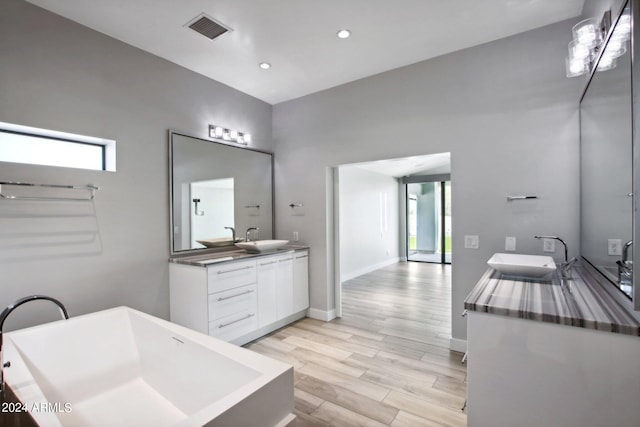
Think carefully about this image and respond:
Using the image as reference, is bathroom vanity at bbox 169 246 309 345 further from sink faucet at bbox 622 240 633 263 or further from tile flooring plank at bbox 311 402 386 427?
sink faucet at bbox 622 240 633 263

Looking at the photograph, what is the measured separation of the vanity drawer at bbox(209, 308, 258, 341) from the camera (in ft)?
9.34

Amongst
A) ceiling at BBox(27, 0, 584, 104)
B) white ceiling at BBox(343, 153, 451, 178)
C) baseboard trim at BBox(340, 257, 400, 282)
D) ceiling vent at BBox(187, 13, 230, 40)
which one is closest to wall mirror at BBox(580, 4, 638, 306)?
ceiling at BBox(27, 0, 584, 104)

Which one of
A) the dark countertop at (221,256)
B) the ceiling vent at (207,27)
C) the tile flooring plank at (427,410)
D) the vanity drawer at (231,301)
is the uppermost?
the ceiling vent at (207,27)

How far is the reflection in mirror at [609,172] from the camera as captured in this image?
1.33 meters

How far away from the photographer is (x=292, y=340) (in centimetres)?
329

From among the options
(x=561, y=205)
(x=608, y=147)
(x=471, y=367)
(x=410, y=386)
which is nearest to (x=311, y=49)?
(x=608, y=147)

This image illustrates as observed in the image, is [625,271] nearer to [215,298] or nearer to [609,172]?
[609,172]

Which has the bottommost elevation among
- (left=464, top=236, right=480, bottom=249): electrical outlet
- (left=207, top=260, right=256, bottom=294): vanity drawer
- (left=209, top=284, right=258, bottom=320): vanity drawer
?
(left=209, top=284, right=258, bottom=320): vanity drawer

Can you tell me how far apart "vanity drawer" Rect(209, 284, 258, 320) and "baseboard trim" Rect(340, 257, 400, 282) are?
2578 millimetres

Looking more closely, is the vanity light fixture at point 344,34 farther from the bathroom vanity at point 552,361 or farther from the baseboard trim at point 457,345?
the baseboard trim at point 457,345

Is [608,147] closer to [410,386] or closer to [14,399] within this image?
[410,386]

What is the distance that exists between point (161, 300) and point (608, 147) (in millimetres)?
3688

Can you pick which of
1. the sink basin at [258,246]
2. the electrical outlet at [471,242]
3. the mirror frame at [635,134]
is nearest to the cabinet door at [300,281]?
the sink basin at [258,246]

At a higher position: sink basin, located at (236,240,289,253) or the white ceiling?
the white ceiling
